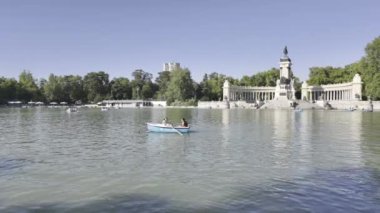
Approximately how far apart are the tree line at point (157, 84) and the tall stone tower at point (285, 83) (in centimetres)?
1643

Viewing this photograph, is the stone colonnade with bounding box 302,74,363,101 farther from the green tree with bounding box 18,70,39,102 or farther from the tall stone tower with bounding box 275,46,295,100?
the green tree with bounding box 18,70,39,102

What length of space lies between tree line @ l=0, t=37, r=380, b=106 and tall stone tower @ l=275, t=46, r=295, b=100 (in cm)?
1643

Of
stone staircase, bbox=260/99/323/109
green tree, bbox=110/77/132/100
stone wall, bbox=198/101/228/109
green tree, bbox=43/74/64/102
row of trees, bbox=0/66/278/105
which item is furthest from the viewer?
green tree, bbox=110/77/132/100

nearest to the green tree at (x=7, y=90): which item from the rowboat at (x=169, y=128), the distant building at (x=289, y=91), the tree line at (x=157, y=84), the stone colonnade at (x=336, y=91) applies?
the tree line at (x=157, y=84)

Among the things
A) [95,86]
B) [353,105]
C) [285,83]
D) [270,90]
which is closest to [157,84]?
[95,86]

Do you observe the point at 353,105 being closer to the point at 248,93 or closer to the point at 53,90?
the point at 248,93

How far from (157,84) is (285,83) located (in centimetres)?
7669

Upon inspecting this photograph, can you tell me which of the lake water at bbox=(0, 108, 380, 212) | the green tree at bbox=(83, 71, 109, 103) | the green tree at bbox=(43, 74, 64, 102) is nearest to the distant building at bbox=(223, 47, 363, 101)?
the green tree at bbox=(83, 71, 109, 103)

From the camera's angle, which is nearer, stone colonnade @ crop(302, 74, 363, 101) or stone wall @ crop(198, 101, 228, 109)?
stone colonnade @ crop(302, 74, 363, 101)

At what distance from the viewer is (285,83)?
12900cm

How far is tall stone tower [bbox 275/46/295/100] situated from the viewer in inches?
5030

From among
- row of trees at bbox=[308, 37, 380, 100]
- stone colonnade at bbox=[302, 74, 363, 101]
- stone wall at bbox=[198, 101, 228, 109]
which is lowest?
stone wall at bbox=[198, 101, 228, 109]

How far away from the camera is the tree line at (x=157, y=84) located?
11775 centimetres

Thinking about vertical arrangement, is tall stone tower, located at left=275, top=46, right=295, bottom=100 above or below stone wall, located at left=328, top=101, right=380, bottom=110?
above
